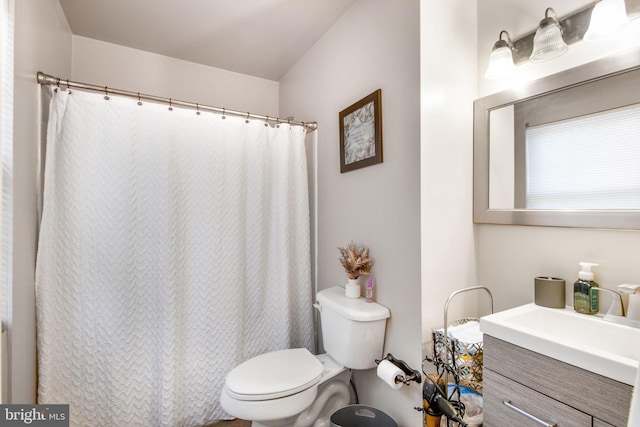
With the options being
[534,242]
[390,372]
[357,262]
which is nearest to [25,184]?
[357,262]

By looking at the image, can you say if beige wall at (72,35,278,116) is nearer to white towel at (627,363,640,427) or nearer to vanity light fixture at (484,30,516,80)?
vanity light fixture at (484,30,516,80)

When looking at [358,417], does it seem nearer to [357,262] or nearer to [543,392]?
[357,262]

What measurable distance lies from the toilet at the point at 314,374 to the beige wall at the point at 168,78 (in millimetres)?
1898

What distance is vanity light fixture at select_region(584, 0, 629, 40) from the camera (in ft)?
2.98

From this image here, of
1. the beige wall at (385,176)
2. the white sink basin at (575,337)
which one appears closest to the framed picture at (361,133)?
the beige wall at (385,176)

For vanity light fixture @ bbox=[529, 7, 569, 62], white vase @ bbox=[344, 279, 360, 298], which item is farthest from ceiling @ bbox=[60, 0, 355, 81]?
white vase @ bbox=[344, 279, 360, 298]

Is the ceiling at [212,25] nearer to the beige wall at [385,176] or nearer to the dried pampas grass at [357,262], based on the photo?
the beige wall at [385,176]

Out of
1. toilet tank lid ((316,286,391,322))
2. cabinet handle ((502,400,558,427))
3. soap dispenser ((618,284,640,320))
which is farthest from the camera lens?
toilet tank lid ((316,286,391,322))

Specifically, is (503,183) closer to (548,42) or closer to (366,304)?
(548,42)

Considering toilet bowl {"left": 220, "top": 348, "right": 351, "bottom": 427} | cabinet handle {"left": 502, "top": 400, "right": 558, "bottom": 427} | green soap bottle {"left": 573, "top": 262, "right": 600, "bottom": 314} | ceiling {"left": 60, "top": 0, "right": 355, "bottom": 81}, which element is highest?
ceiling {"left": 60, "top": 0, "right": 355, "bottom": 81}

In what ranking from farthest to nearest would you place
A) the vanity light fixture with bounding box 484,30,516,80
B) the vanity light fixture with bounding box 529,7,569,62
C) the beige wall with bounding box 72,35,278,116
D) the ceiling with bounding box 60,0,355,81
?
the beige wall with bounding box 72,35,278,116
the ceiling with bounding box 60,0,355,81
the vanity light fixture with bounding box 484,30,516,80
the vanity light fixture with bounding box 529,7,569,62

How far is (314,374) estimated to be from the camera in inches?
55.9

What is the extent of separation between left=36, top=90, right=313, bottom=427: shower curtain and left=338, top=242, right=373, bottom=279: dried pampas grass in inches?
20.7

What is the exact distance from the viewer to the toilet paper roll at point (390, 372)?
1218 millimetres
